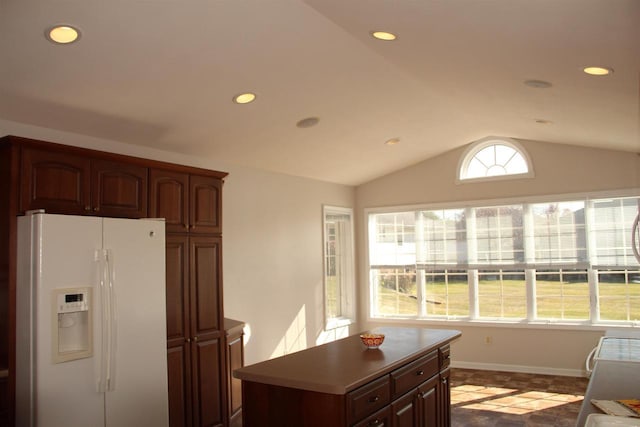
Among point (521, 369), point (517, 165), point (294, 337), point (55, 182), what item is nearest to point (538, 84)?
point (517, 165)

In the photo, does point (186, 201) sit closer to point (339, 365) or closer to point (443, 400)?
point (339, 365)

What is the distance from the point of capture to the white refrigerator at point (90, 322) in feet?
9.87

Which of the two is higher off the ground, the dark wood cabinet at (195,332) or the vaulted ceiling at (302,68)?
the vaulted ceiling at (302,68)

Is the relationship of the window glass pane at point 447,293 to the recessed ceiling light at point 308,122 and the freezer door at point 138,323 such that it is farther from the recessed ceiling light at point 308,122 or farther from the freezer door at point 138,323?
the freezer door at point 138,323

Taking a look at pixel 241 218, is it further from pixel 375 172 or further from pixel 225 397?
pixel 375 172

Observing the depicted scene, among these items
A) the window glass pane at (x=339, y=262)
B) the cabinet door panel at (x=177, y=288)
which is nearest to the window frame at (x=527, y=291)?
the window glass pane at (x=339, y=262)

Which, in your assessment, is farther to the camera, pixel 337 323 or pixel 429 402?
pixel 337 323

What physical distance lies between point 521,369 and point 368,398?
184 inches

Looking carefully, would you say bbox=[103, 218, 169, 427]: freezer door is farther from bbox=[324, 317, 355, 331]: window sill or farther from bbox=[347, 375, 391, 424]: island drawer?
bbox=[324, 317, 355, 331]: window sill

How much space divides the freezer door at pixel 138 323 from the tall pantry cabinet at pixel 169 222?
260 millimetres

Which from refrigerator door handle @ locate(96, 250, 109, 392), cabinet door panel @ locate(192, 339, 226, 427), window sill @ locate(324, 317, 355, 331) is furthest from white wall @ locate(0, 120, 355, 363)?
refrigerator door handle @ locate(96, 250, 109, 392)

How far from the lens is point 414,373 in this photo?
3.44 meters

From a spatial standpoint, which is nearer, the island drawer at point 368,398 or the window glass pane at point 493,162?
the island drawer at point 368,398

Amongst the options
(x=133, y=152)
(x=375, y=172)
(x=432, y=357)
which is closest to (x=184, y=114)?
(x=133, y=152)
